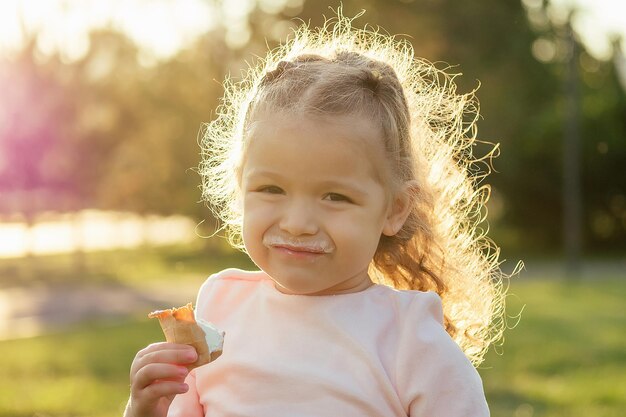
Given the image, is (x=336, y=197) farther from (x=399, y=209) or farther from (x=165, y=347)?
(x=165, y=347)

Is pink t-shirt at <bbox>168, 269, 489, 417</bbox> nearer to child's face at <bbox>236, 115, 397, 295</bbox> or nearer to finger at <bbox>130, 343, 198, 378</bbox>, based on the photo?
child's face at <bbox>236, 115, 397, 295</bbox>

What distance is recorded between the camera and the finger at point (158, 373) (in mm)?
2121

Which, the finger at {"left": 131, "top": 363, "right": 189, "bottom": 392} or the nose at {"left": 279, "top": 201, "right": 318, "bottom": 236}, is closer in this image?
the finger at {"left": 131, "top": 363, "right": 189, "bottom": 392}

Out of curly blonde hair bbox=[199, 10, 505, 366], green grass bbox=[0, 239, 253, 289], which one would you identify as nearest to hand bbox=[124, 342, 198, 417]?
curly blonde hair bbox=[199, 10, 505, 366]

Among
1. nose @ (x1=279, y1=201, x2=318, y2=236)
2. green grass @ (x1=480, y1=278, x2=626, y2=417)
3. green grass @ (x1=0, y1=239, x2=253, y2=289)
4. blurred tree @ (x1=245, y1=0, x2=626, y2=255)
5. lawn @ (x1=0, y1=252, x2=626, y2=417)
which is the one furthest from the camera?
blurred tree @ (x1=245, y1=0, x2=626, y2=255)

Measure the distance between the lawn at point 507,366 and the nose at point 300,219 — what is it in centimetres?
434

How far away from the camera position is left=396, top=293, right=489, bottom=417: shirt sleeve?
2.16m

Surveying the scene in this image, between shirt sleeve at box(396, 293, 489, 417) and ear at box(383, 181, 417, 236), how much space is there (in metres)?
0.32

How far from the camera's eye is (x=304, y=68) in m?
2.49

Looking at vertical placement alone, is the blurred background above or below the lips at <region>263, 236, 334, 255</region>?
above

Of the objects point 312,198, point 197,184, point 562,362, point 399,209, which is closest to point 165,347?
point 312,198

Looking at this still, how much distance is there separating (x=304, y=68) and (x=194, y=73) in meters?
18.1

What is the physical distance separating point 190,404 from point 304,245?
0.54 m

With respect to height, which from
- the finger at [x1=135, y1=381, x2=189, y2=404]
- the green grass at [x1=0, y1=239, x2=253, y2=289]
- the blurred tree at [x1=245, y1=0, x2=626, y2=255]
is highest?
the blurred tree at [x1=245, y1=0, x2=626, y2=255]
